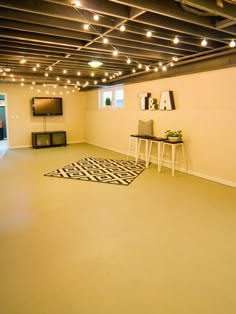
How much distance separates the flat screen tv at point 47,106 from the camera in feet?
31.5

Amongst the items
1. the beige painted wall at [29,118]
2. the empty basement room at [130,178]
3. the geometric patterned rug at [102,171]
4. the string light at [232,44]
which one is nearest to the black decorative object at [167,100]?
the empty basement room at [130,178]

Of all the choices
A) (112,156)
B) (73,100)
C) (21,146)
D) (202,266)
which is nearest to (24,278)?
(202,266)

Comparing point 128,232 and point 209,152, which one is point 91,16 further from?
point 209,152

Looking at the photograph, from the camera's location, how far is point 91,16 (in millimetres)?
3160

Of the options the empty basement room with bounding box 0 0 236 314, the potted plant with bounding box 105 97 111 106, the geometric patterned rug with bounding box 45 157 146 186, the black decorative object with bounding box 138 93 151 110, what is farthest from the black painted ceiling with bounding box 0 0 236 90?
the potted plant with bounding box 105 97 111 106

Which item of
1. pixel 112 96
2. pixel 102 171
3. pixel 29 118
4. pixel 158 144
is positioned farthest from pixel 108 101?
pixel 102 171

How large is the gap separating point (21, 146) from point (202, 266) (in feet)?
28.6

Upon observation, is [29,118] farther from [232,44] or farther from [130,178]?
[232,44]

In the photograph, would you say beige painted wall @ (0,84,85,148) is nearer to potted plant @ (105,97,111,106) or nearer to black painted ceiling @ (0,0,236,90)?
potted plant @ (105,97,111,106)

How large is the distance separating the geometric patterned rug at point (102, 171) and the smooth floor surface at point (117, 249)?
0.46 m

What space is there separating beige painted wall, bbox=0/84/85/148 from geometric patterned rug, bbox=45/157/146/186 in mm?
3678

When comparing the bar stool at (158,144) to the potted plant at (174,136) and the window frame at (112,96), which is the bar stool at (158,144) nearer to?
the potted plant at (174,136)

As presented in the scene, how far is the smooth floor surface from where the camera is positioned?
1987mm

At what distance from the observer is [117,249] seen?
107 inches
